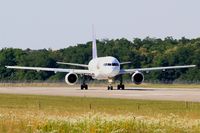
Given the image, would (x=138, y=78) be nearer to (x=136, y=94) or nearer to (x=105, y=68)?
(x=105, y=68)

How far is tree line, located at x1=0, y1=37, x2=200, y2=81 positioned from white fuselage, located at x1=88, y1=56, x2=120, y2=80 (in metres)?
52.3

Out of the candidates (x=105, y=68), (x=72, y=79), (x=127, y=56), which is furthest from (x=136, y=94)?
(x=127, y=56)

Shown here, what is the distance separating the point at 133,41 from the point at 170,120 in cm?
16427

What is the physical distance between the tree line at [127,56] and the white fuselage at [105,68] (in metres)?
52.3

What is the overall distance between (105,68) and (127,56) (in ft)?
252

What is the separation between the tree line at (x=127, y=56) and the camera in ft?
504

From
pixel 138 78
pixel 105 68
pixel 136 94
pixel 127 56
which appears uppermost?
pixel 127 56

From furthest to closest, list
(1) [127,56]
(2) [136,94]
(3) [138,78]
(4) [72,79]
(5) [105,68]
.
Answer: (1) [127,56]
(4) [72,79]
(3) [138,78]
(5) [105,68]
(2) [136,94]

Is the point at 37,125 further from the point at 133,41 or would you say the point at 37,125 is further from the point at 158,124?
the point at 133,41

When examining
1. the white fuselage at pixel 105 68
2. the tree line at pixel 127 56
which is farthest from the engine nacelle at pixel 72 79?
the tree line at pixel 127 56

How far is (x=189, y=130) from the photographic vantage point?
27.8m

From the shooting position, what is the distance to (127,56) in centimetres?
16638

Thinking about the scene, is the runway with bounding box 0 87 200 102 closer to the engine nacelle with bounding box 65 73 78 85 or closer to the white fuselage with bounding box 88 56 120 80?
the white fuselage with bounding box 88 56 120 80

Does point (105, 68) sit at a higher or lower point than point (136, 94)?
higher
